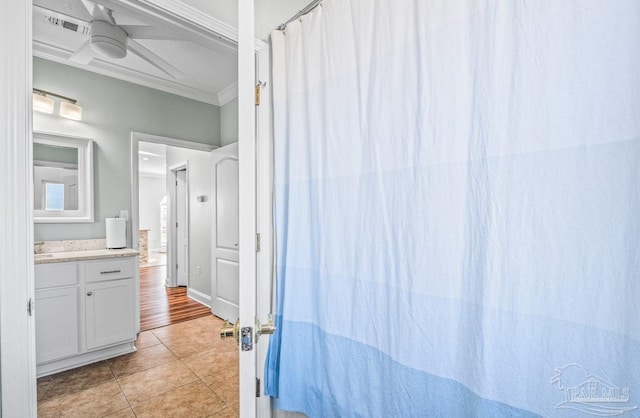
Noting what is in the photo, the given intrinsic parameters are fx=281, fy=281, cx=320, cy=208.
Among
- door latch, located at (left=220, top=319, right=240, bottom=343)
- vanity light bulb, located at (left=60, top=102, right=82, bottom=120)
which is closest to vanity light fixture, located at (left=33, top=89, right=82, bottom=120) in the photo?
vanity light bulb, located at (left=60, top=102, right=82, bottom=120)

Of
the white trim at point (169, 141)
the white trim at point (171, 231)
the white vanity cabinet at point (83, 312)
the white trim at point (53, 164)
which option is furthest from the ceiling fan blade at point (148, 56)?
the white trim at point (171, 231)

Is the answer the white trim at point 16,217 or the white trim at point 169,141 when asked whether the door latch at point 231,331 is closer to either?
the white trim at point 16,217

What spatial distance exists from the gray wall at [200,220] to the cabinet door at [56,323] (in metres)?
1.66

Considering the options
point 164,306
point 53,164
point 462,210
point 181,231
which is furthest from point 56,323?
point 462,210

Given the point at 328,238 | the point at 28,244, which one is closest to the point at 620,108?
the point at 328,238

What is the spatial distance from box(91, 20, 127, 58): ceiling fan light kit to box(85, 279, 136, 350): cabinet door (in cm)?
186

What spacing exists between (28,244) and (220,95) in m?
3.03

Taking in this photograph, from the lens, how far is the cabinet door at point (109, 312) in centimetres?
238

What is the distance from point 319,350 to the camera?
4.28 ft

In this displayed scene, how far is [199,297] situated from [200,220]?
1.10 metres

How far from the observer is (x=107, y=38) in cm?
186

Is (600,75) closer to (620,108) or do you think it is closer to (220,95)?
(620,108)

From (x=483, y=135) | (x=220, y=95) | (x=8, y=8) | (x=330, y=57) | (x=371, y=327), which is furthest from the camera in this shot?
(x=220, y=95)

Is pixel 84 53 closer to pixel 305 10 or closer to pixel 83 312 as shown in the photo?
pixel 305 10
